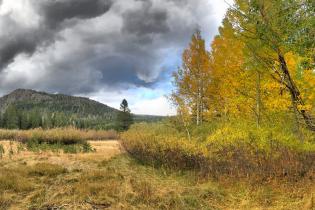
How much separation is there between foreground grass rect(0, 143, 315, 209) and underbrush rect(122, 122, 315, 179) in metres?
0.50

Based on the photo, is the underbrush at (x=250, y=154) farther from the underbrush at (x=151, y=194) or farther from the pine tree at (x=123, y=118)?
the pine tree at (x=123, y=118)

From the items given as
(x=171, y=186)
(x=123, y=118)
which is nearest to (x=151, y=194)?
(x=171, y=186)

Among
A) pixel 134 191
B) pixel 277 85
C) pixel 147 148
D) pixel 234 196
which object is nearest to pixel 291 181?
pixel 234 196

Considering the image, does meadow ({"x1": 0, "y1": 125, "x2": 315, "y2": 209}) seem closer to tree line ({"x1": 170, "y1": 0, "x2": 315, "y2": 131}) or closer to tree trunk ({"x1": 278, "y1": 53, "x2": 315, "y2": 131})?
tree trunk ({"x1": 278, "y1": 53, "x2": 315, "y2": 131})

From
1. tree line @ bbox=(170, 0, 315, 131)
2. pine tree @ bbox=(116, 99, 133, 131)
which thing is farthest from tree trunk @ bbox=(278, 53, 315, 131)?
pine tree @ bbox=(116, 99, 133, 131)

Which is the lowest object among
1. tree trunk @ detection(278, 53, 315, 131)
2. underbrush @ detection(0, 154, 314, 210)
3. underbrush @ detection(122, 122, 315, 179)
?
underbrush @ detection(0, 154, 314, 210)

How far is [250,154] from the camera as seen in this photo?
10070mm

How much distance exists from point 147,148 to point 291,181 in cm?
598

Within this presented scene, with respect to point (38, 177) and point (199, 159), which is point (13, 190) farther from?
point (199, 159)

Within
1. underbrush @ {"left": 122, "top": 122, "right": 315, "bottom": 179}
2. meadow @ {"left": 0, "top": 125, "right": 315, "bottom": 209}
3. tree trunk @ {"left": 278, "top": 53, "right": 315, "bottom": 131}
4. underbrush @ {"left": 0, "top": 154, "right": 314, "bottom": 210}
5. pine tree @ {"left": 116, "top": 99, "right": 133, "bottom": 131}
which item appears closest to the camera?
underbrush @ {"left": 0, "top": 154, "right": 314, "bottom": 210}

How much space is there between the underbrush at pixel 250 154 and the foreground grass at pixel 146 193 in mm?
499

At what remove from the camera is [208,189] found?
834 cm

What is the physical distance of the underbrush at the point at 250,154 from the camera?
928 cm

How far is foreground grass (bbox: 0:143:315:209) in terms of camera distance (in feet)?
24.0
